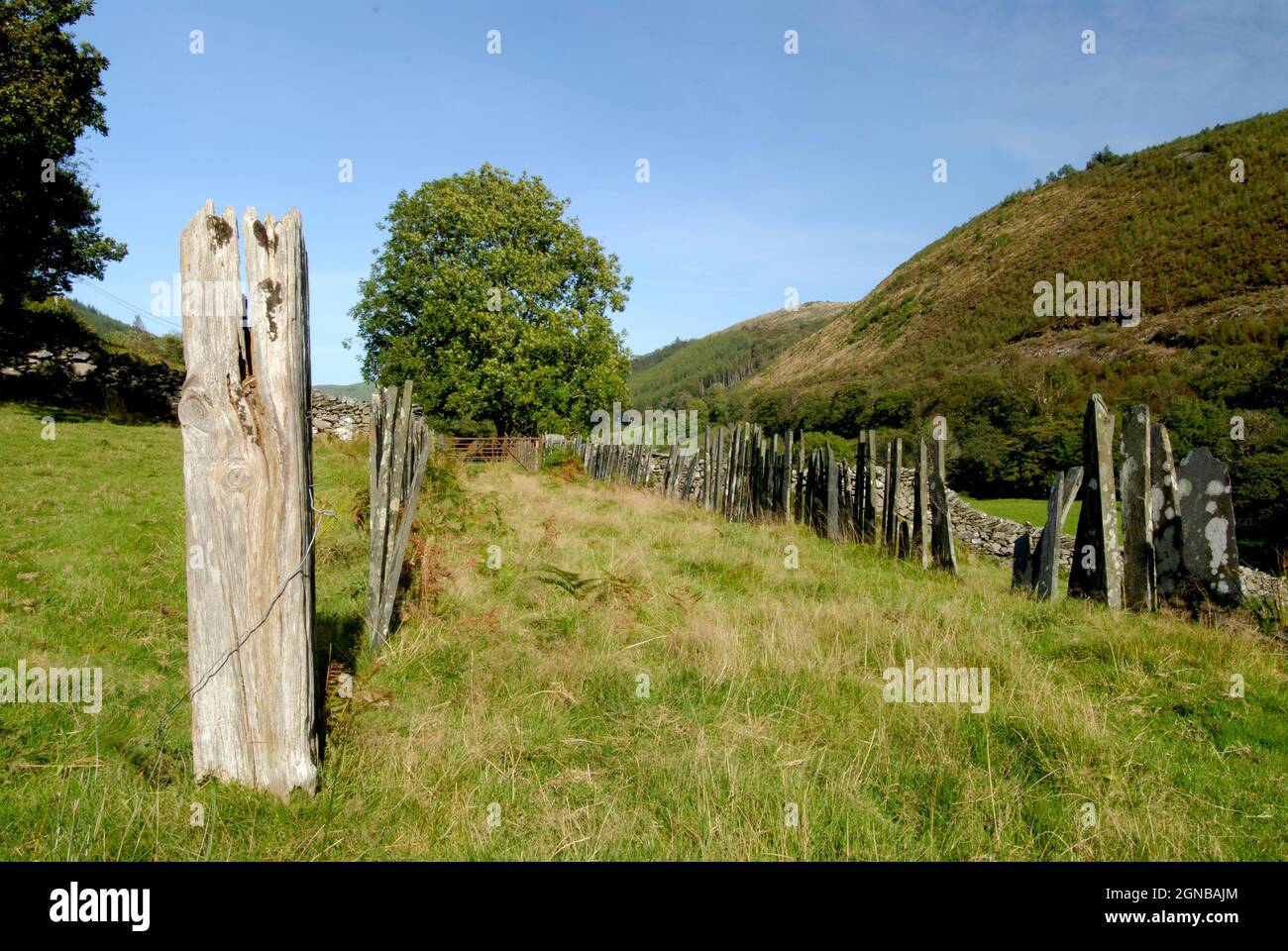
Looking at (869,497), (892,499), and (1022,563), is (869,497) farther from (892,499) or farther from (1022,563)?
(1022,563)

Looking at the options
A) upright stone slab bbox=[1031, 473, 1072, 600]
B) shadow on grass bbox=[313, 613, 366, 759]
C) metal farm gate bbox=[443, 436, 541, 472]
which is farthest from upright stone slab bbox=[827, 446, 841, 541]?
metal farm gate bbox=[443, 436, 541, 472]

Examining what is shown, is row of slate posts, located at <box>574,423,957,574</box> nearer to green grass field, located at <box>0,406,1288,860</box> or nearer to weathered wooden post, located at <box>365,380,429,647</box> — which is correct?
green grass field, located at <box>0,406,1288,860</box>

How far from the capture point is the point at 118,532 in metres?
6.90

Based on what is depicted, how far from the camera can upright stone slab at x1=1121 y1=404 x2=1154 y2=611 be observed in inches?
220

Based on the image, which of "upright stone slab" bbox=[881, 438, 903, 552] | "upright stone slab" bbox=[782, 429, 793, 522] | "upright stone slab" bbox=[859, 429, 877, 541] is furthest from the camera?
"upright stone slab" bbox=[782, 429, 793, 522]

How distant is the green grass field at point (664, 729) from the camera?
2516mm

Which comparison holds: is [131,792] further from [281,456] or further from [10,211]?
[10,211]

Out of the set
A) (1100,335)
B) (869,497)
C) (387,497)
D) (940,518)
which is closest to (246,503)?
(387,497)

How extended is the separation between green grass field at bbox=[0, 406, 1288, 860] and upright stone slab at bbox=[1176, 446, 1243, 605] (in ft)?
1.09

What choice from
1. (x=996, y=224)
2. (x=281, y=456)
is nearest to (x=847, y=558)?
(x=281, y=456)

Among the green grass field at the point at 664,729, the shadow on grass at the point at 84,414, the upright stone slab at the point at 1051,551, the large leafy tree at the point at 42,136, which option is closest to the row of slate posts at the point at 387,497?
the green grass field at the point at 664,729

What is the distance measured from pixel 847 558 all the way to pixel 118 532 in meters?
8.43

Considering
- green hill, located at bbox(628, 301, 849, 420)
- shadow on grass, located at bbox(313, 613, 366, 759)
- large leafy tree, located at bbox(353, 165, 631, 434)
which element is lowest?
shadow on grass, located at bbox(313, 613, 366, 759)
